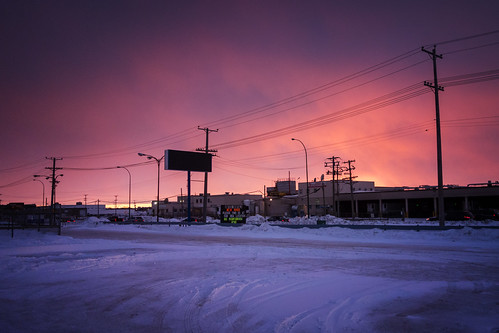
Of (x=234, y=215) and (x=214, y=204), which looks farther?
(x=214, y=204)

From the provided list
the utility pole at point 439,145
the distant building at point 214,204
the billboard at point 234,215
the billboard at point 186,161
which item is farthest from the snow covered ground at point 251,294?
the distant building at point 214,204

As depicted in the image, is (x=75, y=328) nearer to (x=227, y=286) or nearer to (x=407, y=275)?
(x=227, y=286)

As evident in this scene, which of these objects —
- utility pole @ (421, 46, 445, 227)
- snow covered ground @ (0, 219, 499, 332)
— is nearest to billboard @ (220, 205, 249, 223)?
utility pole @ (421, 46, 445, 227)

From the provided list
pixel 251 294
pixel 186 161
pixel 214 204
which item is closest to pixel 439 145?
pixel 251 294

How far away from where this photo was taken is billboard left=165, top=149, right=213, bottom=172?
5384 cm

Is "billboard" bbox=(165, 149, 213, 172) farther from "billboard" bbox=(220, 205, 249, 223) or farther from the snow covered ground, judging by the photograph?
the snow covered ground

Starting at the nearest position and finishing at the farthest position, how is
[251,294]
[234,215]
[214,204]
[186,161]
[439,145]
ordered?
[251,294]
[439,145]
[234,215]
[186,161]
[214,204]

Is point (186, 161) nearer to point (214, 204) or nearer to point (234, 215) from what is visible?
point (234, 215)

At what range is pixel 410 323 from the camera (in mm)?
6062

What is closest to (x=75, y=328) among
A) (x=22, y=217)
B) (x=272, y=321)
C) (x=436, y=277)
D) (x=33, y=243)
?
(x=272, y=321)

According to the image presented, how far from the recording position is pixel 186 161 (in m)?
54.9

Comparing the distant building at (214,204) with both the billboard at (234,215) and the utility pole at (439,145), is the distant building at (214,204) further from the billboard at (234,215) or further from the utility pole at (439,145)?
the utility pole at (439,145)

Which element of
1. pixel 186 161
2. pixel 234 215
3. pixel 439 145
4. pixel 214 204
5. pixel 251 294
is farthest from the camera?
pixel 214 204

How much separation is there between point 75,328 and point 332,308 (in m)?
4.68
